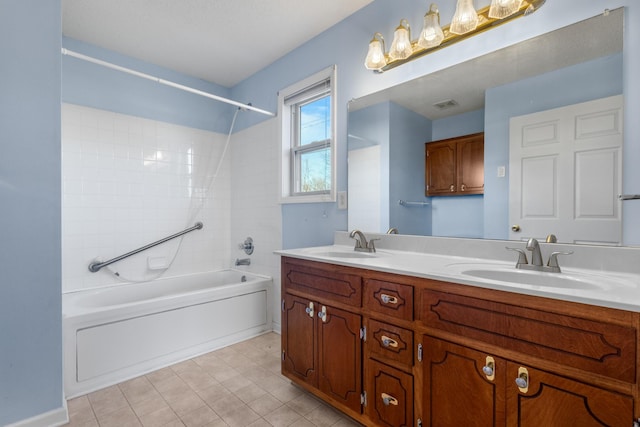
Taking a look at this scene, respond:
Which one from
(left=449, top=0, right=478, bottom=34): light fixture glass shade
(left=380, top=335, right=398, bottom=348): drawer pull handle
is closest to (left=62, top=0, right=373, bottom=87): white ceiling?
(left=449, top=0, right=478, bottom=34): light fixture glass shade

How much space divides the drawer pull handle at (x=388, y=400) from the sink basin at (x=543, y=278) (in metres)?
0.65

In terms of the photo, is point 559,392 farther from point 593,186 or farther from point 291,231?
point 291,231

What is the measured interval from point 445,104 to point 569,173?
0.72 m

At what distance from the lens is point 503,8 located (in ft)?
4.76

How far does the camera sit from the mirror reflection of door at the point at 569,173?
1.25 metres

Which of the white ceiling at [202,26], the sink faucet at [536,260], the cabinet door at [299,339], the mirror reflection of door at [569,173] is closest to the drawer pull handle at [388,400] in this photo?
the cabinet door at [299,339]

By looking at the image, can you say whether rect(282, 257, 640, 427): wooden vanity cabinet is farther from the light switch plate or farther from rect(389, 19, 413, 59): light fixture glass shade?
rect(389, 19, 413, 59): light fixture glass shade

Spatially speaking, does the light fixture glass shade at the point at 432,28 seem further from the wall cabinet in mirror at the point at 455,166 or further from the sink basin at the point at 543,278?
the sink basin at the point at 543,278

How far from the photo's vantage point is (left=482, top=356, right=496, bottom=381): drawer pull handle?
3.38 ft

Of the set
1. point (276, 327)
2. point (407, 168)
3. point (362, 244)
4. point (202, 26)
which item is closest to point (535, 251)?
point (407, 168)

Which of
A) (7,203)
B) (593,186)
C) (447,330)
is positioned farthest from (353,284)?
(7,203)

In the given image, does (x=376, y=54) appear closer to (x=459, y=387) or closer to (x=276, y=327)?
(x=459, y=387)

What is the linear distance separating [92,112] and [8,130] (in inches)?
50.7

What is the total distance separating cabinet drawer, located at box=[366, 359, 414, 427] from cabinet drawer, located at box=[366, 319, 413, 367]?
0.06 meters
